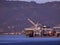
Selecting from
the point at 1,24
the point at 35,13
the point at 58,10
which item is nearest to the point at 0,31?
the point at 1,24

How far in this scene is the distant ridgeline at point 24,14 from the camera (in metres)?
16.1

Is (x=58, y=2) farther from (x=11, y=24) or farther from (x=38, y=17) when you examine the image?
(x=11, y=24)

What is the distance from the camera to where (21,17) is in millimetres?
16359

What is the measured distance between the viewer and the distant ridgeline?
16.1 metres

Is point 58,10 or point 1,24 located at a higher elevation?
point 58,10

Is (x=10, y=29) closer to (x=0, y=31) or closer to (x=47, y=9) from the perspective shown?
(x=0, y=31)

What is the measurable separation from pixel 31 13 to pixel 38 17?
0.62 m

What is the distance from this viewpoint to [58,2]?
16.1 m

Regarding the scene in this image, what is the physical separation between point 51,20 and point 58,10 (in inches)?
35.3

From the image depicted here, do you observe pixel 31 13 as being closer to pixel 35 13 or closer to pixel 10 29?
pixel 35 13

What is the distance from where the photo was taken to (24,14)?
53.8 feet

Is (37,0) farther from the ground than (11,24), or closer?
farther from the ground

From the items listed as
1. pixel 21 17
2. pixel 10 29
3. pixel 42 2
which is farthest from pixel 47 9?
pixel 10 29

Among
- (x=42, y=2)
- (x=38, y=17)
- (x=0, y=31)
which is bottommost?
(x=0, y=31)
